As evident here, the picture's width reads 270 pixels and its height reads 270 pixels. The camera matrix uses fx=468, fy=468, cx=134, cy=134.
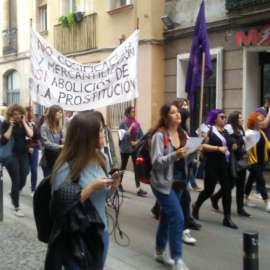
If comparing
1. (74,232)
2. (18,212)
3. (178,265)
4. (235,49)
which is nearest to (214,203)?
(18,212)

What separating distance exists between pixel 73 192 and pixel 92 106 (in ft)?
15.6

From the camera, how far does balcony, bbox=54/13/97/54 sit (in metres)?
15.7

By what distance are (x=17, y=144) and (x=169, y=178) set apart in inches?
134

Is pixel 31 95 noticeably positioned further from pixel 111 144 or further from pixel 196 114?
pixel 196 114

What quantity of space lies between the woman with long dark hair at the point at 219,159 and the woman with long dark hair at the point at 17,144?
286cm

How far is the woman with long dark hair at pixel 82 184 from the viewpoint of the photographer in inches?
115

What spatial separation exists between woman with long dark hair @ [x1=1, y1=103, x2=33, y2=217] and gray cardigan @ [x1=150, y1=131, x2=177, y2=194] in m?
3.04

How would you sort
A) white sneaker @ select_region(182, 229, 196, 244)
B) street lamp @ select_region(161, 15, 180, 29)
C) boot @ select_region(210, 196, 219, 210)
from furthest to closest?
1. street lamp @ select_region(161, 15, 180, 29)
2. boot @ select_region(210, 196, 219, 210)
3. white sneaker @ select_region(182, 229, 196, 244)

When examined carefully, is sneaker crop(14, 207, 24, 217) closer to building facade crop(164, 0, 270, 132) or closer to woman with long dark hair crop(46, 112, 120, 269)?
woman with long dark hair crop(46, 112, 120, 269)

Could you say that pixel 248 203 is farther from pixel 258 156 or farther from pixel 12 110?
pixel 12 110

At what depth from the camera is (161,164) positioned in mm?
4750

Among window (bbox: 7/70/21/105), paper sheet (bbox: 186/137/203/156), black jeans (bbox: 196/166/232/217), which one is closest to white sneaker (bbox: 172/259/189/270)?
paper sheet (bbox: 186/137/203/156)

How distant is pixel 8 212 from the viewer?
7.43 metres

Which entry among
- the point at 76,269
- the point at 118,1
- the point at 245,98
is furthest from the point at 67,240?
the point at 118,1
